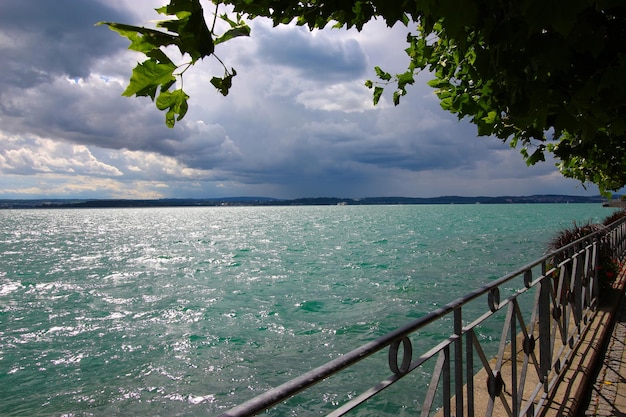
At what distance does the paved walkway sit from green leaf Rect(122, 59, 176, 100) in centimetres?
515

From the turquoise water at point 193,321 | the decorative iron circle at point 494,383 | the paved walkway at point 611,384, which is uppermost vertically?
the decorative iron circle at point 494,383

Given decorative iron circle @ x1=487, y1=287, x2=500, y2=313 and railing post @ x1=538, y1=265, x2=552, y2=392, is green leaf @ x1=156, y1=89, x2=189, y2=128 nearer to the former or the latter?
decorative iron circle @ x1=487, y1=287, x2=500, y2=313

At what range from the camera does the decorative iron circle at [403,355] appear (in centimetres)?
195

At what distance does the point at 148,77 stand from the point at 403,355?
1622 millimetres

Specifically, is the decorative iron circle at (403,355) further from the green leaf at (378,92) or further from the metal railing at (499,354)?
the green leaf at (378,92)

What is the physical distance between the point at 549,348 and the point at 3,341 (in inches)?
830

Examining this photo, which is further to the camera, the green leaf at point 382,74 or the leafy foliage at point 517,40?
the green leaf at point 382,74

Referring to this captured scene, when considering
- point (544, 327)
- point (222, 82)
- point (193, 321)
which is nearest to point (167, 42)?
point (222, 82)

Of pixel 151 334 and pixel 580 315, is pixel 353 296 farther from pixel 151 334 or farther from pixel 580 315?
pixel 580 315

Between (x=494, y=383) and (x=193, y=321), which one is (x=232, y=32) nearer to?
(x=494, y=383)

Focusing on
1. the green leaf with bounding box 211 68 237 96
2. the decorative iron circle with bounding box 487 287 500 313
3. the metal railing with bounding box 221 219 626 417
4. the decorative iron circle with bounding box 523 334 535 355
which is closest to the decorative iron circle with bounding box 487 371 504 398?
the metal railing with bounding box 221 219 626 417

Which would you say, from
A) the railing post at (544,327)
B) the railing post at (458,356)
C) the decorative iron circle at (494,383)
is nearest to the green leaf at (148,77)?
the railing post at (458,356)

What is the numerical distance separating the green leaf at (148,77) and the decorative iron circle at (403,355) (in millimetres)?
1415

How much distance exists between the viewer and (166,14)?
4.42 ft
